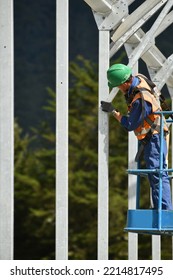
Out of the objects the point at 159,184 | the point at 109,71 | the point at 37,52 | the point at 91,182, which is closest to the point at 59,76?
the point at 109,71

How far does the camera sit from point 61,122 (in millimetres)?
10523

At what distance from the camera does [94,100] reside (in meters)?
30.7

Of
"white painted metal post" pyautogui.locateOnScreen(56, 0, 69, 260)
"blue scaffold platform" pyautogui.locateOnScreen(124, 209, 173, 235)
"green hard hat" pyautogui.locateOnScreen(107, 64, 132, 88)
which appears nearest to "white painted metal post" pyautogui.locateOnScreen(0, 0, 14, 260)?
"white painted metal post" pyautogui.locateOnScreen(56, 0, 69, 260)

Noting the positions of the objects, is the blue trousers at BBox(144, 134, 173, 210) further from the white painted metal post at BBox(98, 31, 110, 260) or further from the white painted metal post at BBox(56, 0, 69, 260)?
the white painted metal post at BBox(56, 0, 69, 260)

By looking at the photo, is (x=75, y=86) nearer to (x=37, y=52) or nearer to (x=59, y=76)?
(x=37, y=52)

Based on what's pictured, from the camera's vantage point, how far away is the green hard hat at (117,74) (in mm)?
10828

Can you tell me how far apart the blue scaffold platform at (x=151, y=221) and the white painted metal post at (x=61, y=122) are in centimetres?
75

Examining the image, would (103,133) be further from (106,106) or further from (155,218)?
(155,218)

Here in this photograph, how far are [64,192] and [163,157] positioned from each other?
1.15 metres

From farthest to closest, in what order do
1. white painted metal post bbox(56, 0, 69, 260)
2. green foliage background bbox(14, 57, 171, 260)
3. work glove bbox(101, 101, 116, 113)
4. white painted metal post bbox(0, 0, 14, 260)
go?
green foliage background bbox(14, 57, 171, 260)
work glove bbox(101, 101, 116, 113)
white painted metal post bbox(56, 0, 69, 260)
white painted metal post bbox(0, 0, 14, 260)

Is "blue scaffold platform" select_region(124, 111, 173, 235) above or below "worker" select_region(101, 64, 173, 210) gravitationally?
below

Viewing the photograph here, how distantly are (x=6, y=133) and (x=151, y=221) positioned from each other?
5.71ft

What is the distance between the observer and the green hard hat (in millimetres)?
10828

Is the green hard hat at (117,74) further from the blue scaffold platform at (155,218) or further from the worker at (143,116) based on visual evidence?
the blue scaffold platform at (155,218)
